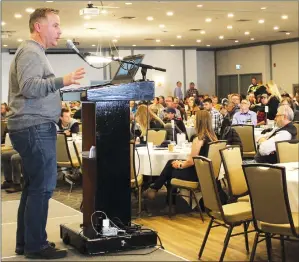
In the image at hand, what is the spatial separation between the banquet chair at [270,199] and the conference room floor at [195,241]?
774 millimetres

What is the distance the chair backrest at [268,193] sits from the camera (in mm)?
4461

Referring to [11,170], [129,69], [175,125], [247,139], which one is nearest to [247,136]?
[247,139]

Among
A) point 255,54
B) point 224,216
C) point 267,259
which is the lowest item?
point 267,259

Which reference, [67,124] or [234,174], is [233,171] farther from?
[67,124]

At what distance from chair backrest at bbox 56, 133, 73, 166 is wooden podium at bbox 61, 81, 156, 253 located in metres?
5.06

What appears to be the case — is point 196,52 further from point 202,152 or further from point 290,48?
point 202,152

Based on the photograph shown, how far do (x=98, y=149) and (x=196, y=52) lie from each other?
2505cm

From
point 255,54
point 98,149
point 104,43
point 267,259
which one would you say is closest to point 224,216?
point 267,259

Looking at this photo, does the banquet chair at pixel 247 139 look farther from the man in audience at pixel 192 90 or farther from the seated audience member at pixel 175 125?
the man in audience at pixel 192 90

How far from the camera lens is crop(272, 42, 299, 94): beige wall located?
2447 cm

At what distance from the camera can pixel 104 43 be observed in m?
24.3

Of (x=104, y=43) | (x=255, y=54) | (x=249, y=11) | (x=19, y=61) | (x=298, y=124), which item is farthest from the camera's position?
(x=255, y=54)

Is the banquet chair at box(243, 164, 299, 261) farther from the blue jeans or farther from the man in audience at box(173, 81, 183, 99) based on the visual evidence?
the man in audience at box(173, 81, 183, 99)

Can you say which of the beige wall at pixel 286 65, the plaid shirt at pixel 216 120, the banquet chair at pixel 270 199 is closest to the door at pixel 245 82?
the beige wall at pixel 286 65
